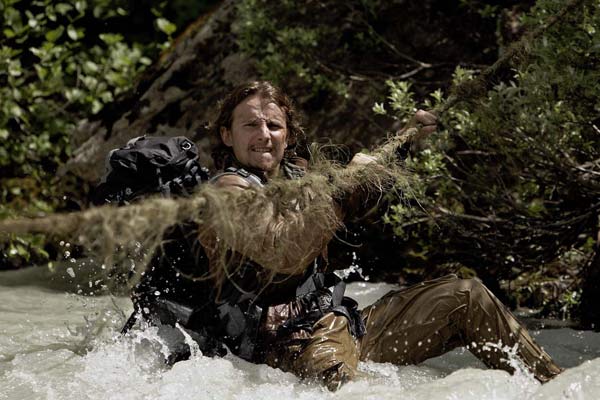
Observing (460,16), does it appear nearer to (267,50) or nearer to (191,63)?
(267,50)

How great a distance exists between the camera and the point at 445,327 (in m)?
4.30

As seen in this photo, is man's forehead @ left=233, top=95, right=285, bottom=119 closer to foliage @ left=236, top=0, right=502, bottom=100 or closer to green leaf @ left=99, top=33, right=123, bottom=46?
foliage @ left=236, top=0, right=502, bottom=100

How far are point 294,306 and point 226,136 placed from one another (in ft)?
3.26

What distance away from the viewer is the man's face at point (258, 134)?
4441 millimetres

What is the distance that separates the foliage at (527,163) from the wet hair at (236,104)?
3.17ft

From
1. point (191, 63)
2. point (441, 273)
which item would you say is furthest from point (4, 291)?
point (441, 273)

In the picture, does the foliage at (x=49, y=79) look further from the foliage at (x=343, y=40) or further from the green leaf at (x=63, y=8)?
the foliage at (x=343, y=40)

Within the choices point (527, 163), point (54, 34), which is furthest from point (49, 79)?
point (527, 163)

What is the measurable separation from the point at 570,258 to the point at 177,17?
16.7 feet

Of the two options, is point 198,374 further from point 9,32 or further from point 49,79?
point 9,32

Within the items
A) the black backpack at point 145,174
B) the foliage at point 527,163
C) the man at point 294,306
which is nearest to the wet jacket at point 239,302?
the man at point 294,306

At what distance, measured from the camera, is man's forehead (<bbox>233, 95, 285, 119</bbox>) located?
4516 mm

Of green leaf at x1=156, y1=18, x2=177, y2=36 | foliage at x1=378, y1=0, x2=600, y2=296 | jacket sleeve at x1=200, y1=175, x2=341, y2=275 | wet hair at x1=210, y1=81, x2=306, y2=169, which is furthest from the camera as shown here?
green leaf at x1=156, y1=18, x2=177, y2=36

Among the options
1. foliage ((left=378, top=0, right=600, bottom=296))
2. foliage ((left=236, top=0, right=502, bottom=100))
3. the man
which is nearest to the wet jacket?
the man
